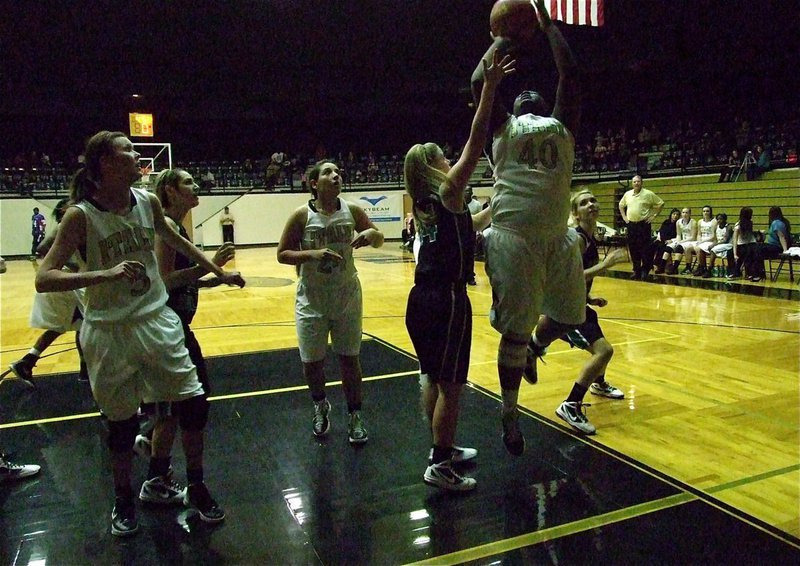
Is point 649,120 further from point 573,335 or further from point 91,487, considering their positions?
point 91,487

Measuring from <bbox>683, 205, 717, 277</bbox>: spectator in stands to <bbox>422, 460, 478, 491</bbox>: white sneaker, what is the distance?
985 centimetres

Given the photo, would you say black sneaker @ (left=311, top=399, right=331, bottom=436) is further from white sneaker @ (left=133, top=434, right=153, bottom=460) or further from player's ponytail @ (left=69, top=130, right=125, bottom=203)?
player's ponytail @ (left=69, top=130, right=125, bottom=203)

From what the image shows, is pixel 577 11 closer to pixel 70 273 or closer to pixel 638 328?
pixel 638 328

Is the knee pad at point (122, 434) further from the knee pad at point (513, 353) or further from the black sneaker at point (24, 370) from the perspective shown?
the black sneaker at point (24, 370)

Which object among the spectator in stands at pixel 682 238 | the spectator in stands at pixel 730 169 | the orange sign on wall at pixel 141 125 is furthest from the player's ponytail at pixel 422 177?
the orange sign on wall at pixel 141 125

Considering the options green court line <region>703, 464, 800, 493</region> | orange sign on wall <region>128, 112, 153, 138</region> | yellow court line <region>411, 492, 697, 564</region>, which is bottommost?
green court line <region>703, 464, 800, 493</region>

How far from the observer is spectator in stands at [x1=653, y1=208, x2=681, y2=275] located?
11945mm

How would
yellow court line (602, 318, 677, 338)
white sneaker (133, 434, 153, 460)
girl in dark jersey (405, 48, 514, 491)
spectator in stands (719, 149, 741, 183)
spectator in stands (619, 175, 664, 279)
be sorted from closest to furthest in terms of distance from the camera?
girl in dark jersey (405, 48, 514, 491)
white sneaker (133, 434, 153, 460)
yellow court line (602, 318, 677, 338)
spectator in stands (619, 175, 664, 279)
spectator in stands (719, 149, 741, 183)

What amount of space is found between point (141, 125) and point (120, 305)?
19.9 meters

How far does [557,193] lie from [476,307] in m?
5.74

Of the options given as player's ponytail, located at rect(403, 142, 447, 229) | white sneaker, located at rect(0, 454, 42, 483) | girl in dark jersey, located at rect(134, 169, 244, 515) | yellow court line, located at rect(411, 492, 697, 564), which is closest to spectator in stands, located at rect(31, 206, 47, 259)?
white sneaker, located at rect(0, 454, 42, 483)

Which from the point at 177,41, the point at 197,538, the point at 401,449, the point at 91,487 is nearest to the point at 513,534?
the point at 401,449

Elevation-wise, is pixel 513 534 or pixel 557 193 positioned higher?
pixel 557 193

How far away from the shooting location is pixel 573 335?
13.2 ft
